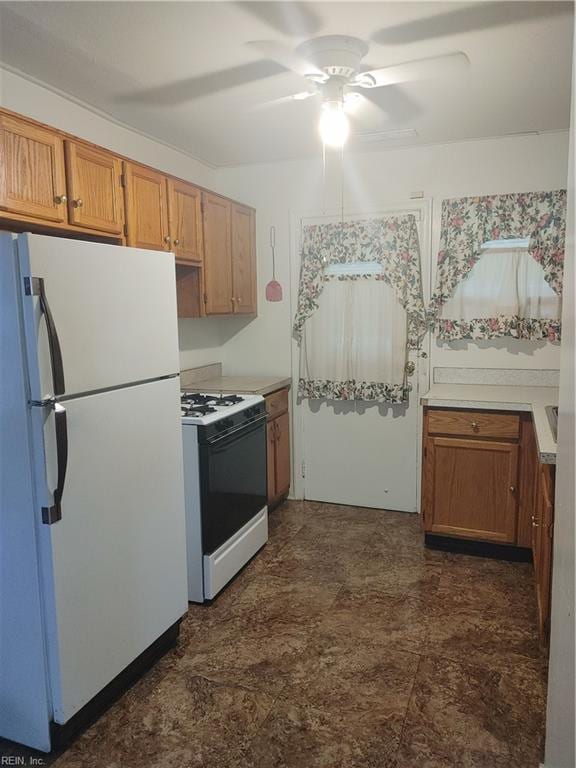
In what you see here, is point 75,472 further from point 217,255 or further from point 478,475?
point 478,475

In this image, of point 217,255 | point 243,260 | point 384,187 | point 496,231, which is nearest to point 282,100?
point 217,255

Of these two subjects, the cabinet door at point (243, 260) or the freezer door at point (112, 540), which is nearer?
the freezer door at point (112, 540)

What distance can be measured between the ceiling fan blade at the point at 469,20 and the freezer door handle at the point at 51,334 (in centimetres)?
152

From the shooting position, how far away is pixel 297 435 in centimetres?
408

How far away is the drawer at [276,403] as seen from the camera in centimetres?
360

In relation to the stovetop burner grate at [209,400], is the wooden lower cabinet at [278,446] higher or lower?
lower

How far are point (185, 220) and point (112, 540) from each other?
6.15ft

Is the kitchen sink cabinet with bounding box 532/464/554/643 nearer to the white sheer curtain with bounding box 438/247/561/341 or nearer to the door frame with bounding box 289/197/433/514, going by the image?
the white sheer curtain with bounding box 438/247/561/341

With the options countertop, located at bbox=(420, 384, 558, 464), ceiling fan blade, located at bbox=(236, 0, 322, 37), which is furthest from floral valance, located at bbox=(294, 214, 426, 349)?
ceiling fan blade, located at bbox=(236, 0, 322, 37)

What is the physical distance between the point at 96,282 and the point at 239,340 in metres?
2.35

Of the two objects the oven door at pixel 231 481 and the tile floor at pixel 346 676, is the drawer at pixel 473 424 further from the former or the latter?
the oven door at pixel 231 481

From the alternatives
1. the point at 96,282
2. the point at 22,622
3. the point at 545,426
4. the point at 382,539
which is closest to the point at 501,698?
the point at 545,426

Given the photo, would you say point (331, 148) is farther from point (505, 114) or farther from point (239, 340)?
point (239, 340)

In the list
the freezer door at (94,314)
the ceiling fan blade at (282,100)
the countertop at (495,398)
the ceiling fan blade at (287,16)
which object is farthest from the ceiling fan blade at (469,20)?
the countertop at (495,398)
